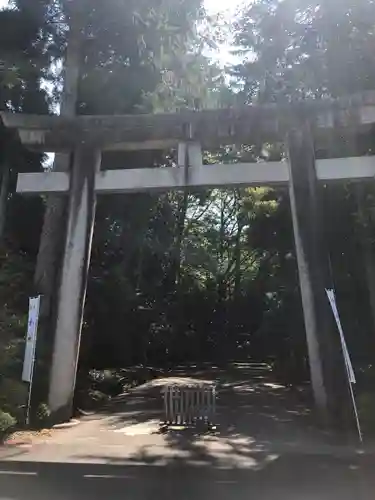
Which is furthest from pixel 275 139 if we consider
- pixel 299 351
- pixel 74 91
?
pixel 299 351

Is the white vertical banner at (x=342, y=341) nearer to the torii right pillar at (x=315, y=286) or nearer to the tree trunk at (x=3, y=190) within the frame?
the torii right pillar at (x=315, y=286)

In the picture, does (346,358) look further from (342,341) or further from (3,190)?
(3,190)

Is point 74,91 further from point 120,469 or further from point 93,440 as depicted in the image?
point 120,469

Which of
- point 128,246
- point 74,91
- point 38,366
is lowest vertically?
point 38,366

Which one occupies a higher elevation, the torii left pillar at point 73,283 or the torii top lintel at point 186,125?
the torii top lintel at point 186,125

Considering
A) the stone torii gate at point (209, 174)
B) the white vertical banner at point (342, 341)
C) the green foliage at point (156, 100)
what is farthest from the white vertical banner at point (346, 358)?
the green foliage at point (156, 100)

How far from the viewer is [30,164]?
1427 centimetres

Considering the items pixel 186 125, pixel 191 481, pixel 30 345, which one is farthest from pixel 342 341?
pixel 30 345

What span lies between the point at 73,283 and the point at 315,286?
430 centimetres

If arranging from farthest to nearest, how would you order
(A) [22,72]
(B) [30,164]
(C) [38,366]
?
(B) [30,164] → (A) [22,72] → (C) [38,366]

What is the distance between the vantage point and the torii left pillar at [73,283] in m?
9.84

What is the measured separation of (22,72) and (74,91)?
1.22m

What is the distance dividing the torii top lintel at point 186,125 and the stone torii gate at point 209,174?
18 millimetres

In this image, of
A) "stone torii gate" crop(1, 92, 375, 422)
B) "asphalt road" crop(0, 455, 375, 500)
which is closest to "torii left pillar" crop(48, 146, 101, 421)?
"stone torii gate" crop(1, 92, 375, 422)
